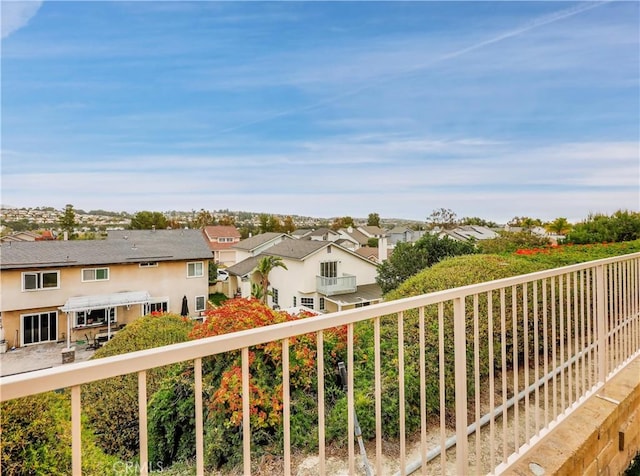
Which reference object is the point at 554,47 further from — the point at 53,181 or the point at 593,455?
the point at 53,181

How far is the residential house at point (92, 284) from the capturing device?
14.6 m

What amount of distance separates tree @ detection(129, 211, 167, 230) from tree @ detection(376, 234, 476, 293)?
708 inches

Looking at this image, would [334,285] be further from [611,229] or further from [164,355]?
[164,355]

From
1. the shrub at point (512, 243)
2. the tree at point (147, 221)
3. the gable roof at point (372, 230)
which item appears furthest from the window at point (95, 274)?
the gable roof at point (372, 230)

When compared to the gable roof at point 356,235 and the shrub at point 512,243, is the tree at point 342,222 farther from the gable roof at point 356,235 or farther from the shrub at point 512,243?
the shrub at point 512,243

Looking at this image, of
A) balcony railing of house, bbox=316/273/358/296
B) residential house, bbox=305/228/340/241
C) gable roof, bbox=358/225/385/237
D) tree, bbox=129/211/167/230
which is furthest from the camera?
gable roof, bbox=358/225/385/237

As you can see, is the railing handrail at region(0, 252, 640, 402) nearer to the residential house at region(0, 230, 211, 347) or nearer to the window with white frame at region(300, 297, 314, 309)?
the residential house at region(0, 230, 211, 347)

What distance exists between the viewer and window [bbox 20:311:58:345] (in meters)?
14.8

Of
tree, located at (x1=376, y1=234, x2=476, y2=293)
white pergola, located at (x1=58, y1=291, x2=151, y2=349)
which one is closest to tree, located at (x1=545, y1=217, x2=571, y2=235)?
tree, located at (x1=376, y1=234, x2=476, y2=293)

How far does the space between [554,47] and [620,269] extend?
8955 millimetres

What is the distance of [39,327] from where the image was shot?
15.1 metres

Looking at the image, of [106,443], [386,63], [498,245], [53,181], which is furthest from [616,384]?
[53,181]

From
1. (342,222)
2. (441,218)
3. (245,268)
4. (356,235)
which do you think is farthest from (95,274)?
(342,222)

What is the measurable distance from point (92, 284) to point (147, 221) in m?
10.3
